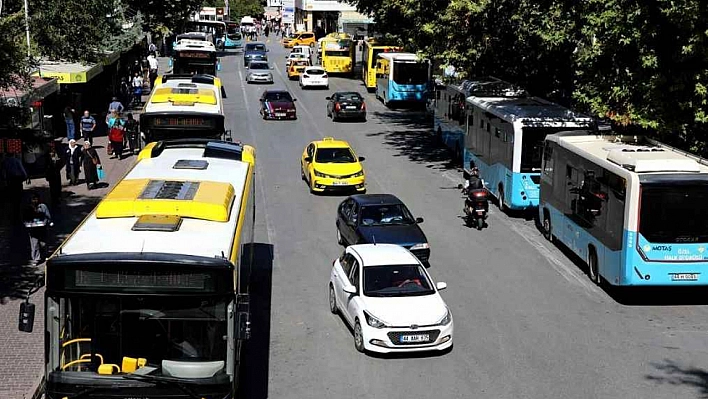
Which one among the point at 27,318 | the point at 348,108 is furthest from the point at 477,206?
the point at 348,108

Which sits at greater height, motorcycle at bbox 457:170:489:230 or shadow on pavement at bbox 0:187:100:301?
motorcycle at bbox 457:170:489:230

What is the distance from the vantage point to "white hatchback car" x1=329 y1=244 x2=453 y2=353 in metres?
15.1

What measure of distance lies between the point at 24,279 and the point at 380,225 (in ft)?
25.4

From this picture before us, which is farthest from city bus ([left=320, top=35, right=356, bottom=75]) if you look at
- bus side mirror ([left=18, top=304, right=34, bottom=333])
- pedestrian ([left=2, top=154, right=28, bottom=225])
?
bus side mirror ([left=18, top=304, right=34, bottom=333])

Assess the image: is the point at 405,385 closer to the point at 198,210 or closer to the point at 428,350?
the point at 428,350

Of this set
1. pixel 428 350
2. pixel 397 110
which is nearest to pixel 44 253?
pixel 428 350

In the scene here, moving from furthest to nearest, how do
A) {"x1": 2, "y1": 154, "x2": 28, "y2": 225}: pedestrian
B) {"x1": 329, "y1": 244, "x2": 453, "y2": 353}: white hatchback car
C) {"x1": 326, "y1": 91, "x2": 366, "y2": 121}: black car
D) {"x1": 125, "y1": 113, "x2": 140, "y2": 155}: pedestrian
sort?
{"x1": 326, "y1": 91, "x2": 366, "y2": 121}: black car < {"x1": 125, "y1": 113, "x2": 140, "y2": 155}: pedestrian < {"x1": 2, "y1": 154, "x2": 28, "y2": 225}: pedestrian < {"x1": 329, "y1": 244, "x2": 453, "y2": 353}: white hatchback car

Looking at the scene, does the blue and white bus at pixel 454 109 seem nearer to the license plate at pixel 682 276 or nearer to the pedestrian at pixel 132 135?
the pedestrian at pixel 132 135

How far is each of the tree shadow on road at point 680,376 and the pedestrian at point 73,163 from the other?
19630 mm

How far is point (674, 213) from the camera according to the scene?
17906 millimetres

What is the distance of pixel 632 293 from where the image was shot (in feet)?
64.0

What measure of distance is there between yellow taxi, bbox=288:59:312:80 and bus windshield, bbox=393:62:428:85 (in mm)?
14757

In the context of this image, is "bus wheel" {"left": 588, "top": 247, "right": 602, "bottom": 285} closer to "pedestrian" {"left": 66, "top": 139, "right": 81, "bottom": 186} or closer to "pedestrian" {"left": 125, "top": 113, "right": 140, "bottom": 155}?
"pedestrian" {"left": 66, "top": 139, "right": 81, "bottom": 186}

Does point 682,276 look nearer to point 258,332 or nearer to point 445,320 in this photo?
point 445,320
